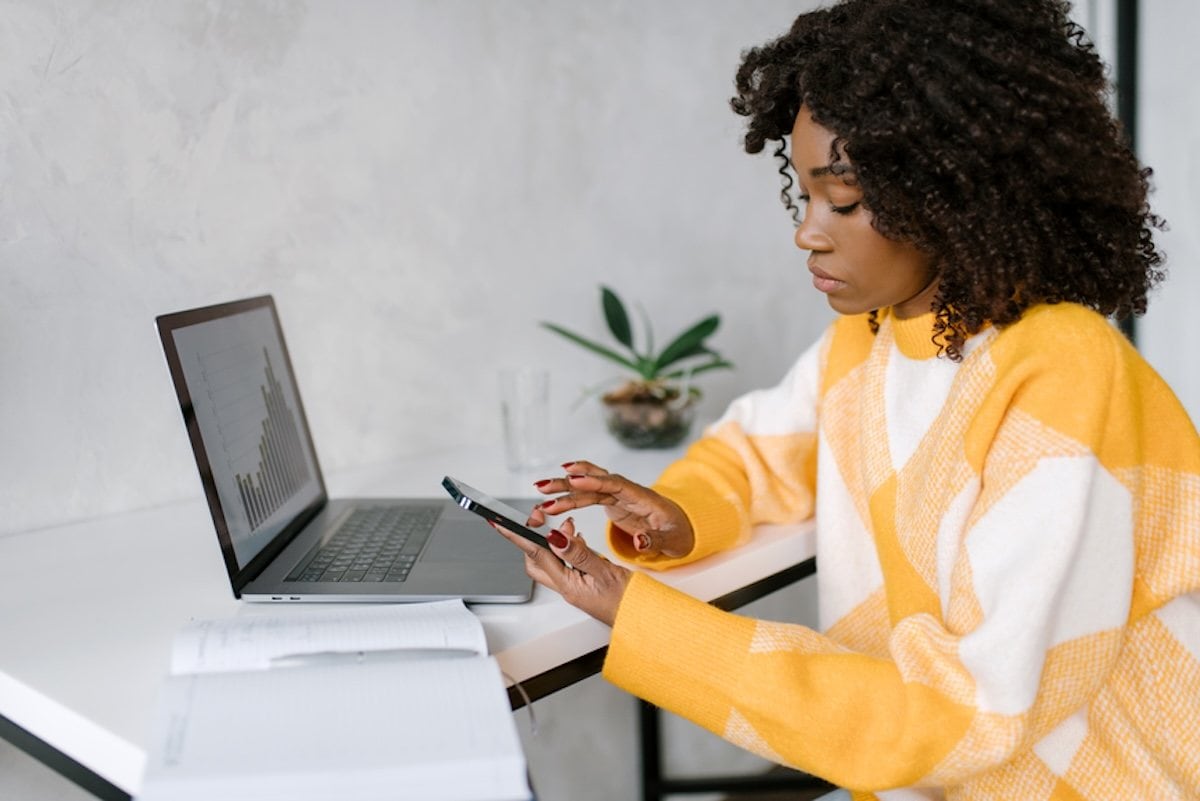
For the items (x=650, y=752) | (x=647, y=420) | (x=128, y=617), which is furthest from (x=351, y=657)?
(x=650, y=752)

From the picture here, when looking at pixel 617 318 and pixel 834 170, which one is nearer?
pixel 834 170

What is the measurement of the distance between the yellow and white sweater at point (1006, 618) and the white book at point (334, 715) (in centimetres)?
18

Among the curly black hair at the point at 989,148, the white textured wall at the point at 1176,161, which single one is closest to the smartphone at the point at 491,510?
the curly black hair at the point at 989,148

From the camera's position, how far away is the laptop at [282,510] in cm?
92

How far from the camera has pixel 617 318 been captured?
157cm

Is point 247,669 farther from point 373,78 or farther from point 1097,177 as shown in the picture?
point 373,78

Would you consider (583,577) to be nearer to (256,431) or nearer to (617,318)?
(256,431)

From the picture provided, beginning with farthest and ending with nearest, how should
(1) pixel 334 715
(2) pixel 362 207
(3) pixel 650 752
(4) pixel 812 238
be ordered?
(3) pixel 650 752 → (2) pixel 362 207 → (4) pixel 812 238 → (1) pixel 334 715

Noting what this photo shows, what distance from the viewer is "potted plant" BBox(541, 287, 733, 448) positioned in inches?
58.2

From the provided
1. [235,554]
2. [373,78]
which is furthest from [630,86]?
[235,554]

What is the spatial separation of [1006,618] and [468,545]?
1.72 feet

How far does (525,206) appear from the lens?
1579 millimetres

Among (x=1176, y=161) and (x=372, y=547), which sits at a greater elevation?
(x=1176, y=161)

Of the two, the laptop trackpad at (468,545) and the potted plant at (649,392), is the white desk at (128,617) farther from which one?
the potted plant at (649,392)
